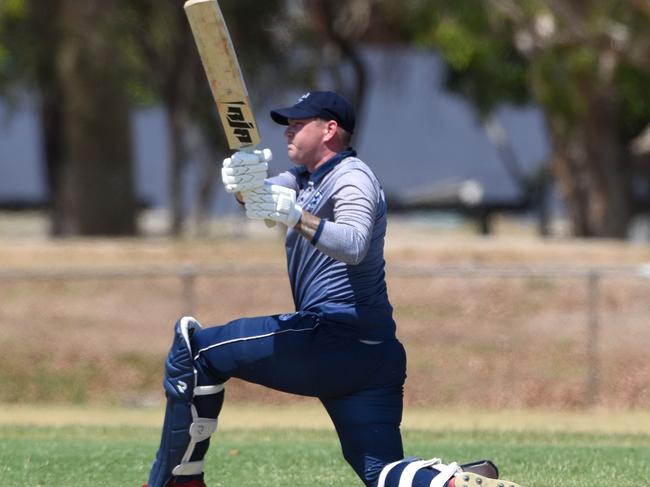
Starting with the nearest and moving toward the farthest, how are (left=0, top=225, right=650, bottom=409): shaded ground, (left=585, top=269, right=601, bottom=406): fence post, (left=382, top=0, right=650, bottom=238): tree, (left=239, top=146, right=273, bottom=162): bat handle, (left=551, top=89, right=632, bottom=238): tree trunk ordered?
(left=239, top=146, right=273, bottom=162): bat handle → (left=585, top=269, right=601, bottom=406): fence post → (left=0, top=225, right=650, bottom=409): shaded ground → (left=382, top=0, right=650, bottom=238): tree → (left=551, top=89, right=632, bottom=238): tree trunk

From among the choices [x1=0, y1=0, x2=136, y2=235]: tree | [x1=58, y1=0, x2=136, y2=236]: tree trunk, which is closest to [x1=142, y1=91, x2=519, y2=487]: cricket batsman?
[x1=0, y1=0, x2=136, y2=235]: tree

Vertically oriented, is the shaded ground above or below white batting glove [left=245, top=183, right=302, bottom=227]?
below

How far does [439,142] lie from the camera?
45531 millimetres

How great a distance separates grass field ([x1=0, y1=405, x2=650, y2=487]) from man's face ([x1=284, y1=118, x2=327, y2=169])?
2032 millimetres

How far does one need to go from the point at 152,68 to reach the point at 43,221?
14018 millimetres

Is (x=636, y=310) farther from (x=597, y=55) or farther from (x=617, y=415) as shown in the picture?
(x=597, y=55)

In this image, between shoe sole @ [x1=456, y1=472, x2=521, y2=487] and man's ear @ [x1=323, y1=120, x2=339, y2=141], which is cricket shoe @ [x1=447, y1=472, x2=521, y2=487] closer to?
shoe sole @ [x1=456, y1=472, x2=521, y2=487]

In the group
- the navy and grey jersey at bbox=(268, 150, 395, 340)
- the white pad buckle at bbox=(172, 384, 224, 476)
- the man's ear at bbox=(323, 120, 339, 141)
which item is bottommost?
Answer: the white pad buckle at bbox=(172, 384, 224, 476)

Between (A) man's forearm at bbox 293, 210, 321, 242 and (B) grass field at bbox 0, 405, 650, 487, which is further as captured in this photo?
(B) grass field at bbox 0, 405, 650, 487

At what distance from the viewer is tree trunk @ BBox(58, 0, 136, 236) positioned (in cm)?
2088

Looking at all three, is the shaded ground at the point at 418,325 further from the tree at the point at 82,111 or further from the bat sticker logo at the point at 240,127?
the bat sticker logo at the point at 240,127

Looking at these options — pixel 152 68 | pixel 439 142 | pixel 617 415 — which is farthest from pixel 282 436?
pixel 439 142

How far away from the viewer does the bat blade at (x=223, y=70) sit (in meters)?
5.86

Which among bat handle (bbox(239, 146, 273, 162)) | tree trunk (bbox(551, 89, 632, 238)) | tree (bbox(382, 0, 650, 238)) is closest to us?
bat handle (bbox(239, 146, 273, 162))
